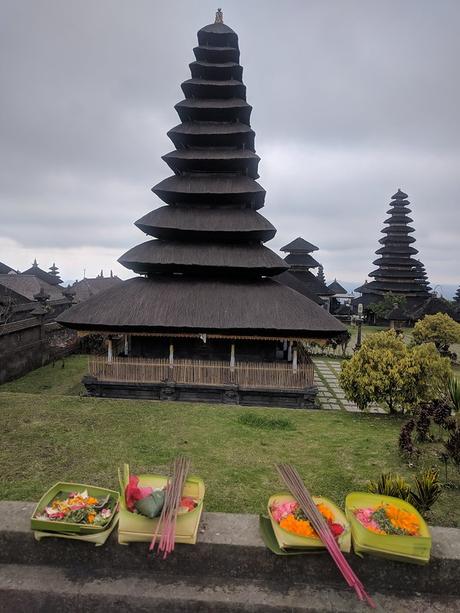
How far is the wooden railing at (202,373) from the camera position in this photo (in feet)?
47.1

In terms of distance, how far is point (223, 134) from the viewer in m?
17.8

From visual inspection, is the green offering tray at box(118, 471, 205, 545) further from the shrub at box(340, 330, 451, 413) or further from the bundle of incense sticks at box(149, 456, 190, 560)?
the shrub at box(340, 330, 451, 413)

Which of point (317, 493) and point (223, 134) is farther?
point (223, 134)

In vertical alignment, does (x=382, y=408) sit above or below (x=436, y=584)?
below

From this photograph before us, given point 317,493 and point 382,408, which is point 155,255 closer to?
point 382,408

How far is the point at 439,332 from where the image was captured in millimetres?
26266

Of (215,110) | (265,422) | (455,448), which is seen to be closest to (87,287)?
(215,110)

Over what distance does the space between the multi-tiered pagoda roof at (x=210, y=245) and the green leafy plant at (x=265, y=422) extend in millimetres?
3886

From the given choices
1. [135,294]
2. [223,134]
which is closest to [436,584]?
[135,294]

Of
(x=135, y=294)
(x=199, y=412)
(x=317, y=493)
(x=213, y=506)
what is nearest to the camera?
(x=213, y=506)

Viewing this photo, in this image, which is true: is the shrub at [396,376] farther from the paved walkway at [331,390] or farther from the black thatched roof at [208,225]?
the black thatched roof at [208,225]

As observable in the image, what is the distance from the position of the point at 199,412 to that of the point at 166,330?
431cm

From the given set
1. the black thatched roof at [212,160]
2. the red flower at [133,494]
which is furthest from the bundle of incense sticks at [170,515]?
the black thatched roof at [212,160]

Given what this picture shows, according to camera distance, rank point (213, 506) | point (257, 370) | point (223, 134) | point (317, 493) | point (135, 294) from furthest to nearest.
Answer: point (223, 134), point (135, 294), point (257, 370), point (317, 493), point (213, 506)
